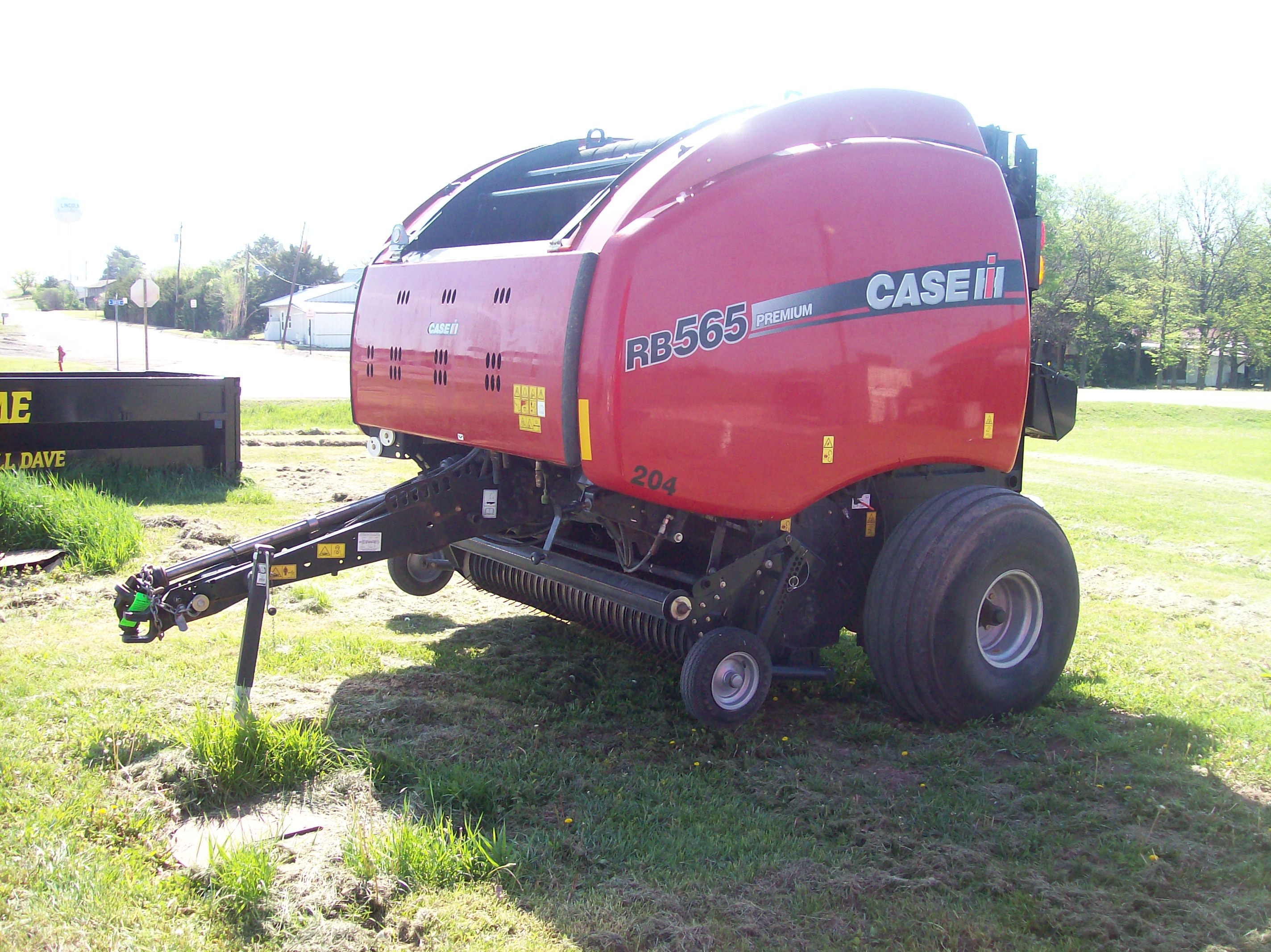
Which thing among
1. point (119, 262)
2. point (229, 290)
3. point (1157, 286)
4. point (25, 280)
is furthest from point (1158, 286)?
point (25, 280)

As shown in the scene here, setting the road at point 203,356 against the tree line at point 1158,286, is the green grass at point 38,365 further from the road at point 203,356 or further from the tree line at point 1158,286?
the tree line at point 1158,286

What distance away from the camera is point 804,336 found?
4352 millimetres

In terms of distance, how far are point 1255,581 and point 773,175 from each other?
6.06 m

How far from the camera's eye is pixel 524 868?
3498mm

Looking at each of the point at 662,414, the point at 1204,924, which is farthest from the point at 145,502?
the point at 1204,924

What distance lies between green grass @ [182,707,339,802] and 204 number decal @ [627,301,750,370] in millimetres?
1977

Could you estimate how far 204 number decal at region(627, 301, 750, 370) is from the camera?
4047mm

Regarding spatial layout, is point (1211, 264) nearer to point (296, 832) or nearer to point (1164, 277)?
point (1164, 277)

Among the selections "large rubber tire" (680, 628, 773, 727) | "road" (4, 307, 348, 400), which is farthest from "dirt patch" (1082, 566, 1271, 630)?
"road" (4, 307, 348, 400)

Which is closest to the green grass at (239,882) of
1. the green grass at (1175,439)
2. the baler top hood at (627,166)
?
the baler top hood at (627,166)

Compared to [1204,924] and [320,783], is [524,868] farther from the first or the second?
[1204,924]

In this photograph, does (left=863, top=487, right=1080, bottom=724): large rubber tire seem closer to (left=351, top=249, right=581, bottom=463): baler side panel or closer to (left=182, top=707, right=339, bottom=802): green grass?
(left=351, top=249, right=581, bottom=463): baler side panel

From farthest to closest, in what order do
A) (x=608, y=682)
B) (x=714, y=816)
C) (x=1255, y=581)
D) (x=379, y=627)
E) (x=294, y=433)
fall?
(x=294, y=433) → (x=1255, y=581) → (x=379, y=627) → (x=608, y=682) → (x=714, y=816)

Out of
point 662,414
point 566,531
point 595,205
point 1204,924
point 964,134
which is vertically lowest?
point 1204,924
